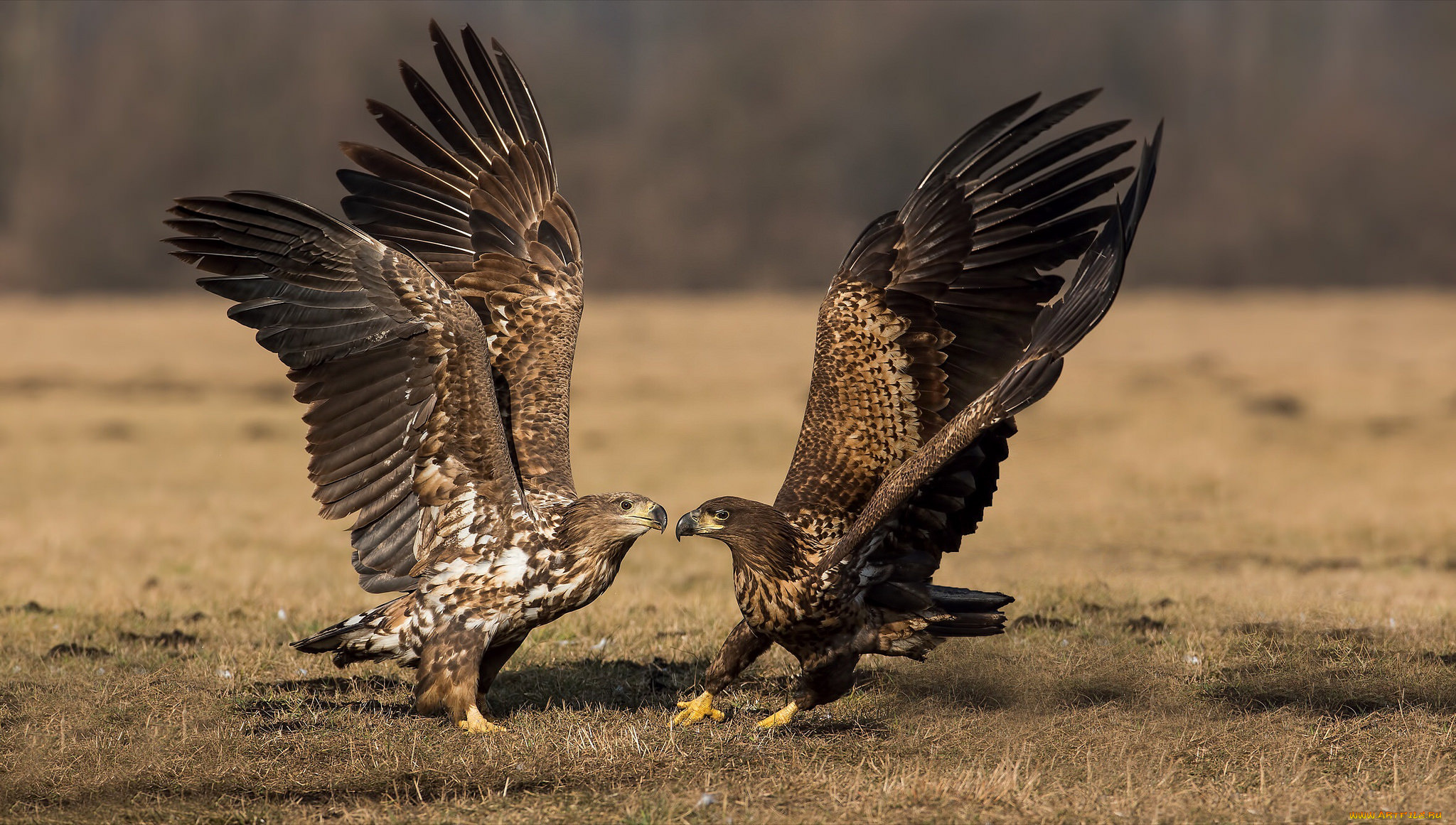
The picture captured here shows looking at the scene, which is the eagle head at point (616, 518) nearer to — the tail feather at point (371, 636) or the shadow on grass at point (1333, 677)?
the tail feather at point (371, 636)

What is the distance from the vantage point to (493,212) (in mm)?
7828

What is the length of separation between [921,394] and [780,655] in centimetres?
192

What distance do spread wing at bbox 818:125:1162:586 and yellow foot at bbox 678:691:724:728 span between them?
0.98 metres

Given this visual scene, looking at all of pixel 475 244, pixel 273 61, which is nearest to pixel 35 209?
pixel 273 61

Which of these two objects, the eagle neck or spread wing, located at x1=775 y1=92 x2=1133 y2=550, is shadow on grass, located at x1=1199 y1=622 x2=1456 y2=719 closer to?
spread wing, located at x1=775 y1=92 x2=1133 y2=550

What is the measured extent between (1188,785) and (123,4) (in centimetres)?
9760

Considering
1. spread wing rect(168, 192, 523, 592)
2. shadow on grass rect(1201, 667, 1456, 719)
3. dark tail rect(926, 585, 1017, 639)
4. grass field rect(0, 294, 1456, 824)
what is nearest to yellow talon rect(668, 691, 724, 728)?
grass field rect(0, 294, 1456, 824)

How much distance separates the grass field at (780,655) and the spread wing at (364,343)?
1.19 metres

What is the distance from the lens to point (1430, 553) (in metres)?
12.4

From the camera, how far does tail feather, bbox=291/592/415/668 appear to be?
633 centimetres

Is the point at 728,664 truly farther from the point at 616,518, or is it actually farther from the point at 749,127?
the point at 749,127

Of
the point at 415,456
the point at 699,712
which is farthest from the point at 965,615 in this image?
the point at 415,456

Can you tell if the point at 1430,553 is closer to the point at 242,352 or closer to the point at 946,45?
the point at 242,352

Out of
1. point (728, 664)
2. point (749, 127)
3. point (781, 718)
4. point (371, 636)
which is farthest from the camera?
point (749, 127)
